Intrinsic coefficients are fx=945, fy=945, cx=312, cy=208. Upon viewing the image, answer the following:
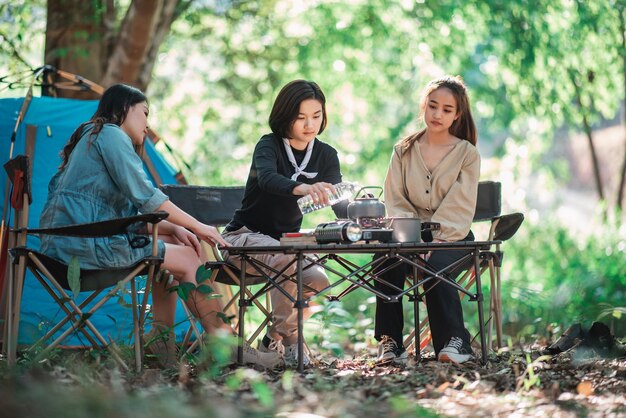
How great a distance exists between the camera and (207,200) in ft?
14.5

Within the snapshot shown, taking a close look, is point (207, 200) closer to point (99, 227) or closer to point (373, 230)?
point (99, 227)

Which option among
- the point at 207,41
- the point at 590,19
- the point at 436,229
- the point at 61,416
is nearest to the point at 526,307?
the point at 590,19

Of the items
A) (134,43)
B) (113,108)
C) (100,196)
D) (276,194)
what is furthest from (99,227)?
(134,43)

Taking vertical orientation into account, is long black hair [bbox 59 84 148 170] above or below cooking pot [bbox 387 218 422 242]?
above

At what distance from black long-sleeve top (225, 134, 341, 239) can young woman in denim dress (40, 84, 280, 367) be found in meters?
0.29

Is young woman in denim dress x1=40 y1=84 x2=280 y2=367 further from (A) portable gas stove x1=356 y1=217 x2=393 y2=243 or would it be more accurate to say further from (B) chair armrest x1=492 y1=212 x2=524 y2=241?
(B) chair armrest x1=492 y1=212 x2=524 y2=241

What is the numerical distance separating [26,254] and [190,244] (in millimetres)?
690

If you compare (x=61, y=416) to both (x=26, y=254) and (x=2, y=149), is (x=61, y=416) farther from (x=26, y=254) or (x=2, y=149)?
(x=2, y=149)

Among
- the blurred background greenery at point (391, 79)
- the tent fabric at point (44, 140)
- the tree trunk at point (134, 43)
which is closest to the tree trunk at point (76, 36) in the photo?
the blurred background greenery at point (391, 79)

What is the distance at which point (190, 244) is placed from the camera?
3.82 m

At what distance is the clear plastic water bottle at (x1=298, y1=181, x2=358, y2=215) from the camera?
11.3 feet

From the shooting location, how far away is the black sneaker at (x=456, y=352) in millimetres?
3672

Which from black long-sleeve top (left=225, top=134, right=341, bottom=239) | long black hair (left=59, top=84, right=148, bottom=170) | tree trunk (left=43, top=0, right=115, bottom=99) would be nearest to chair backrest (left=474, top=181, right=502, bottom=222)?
black long-sleeve top (left=225, top=134, right=341, bottom=239)

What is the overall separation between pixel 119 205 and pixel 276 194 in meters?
0.62
